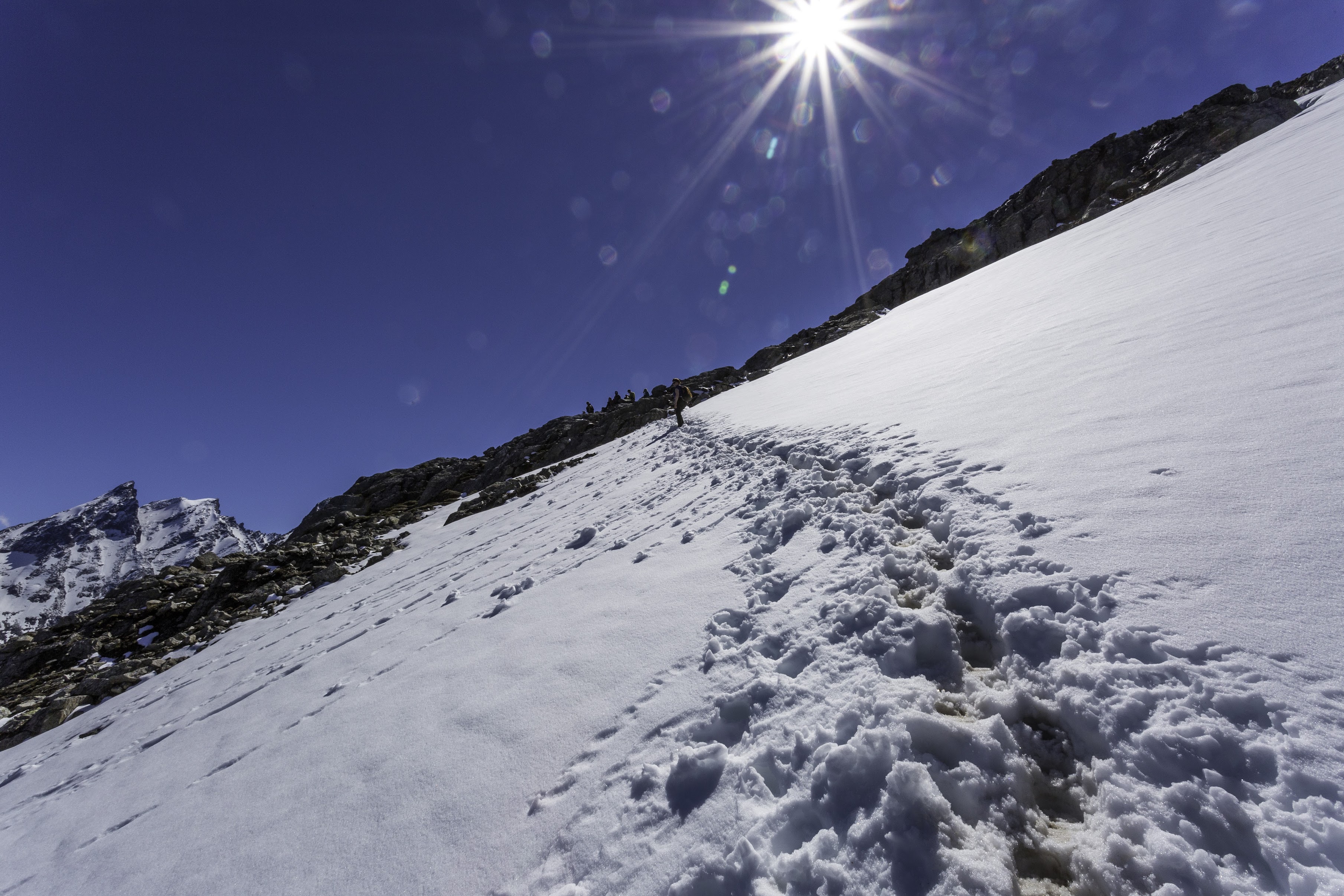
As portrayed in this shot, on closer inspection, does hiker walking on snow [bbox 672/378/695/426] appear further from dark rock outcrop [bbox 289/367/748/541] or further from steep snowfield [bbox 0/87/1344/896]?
steep snowfield [bbox 0/87/1344/896]

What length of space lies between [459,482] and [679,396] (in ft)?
83.1

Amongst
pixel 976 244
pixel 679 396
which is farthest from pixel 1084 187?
pixel 679 396

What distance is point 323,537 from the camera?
22.8 metres

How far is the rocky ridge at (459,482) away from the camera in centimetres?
Result: 1559

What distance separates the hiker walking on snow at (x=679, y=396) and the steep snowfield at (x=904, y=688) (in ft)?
40.1

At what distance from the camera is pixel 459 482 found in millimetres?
38250

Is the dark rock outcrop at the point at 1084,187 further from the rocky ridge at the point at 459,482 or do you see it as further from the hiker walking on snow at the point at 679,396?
the hiker walking on snow at the point at 679,396

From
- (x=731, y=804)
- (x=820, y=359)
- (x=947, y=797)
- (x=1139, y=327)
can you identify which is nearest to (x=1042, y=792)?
(x=947, y=797)

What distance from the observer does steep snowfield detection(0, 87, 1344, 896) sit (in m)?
1.90

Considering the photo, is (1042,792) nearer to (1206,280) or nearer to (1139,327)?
(1139,327)

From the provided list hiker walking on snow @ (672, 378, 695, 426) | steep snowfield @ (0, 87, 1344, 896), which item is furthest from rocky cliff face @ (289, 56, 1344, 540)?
steep snowfield @ (0, 87, 1344, 896)

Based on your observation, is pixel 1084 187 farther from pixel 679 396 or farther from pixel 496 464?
pixel 496 464

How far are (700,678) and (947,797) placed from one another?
166 centimetres

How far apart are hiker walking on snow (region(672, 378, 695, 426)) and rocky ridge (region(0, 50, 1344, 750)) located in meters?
7.43
